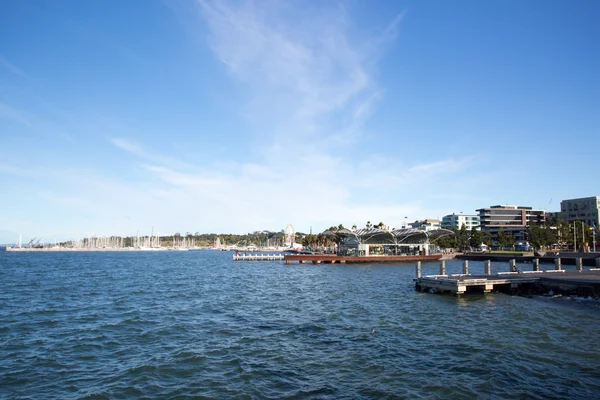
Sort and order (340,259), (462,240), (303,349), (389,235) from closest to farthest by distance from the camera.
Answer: (303,349) → (340,259) → (389,235) → (462,240)

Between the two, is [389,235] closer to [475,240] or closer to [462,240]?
[475,240]

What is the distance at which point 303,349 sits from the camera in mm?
20562

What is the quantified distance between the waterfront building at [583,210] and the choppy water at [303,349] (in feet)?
484

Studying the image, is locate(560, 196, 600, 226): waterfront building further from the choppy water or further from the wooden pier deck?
the choppy water

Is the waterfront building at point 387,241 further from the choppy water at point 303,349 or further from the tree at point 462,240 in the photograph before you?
the choppy water at point 303,349

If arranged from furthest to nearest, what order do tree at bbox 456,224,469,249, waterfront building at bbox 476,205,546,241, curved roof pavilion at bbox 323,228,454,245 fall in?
waterfront building at bbox 476,205,546,241, tree at bbox 456,224,469,249, curved roof pavilion at bbox 323,228,454,245

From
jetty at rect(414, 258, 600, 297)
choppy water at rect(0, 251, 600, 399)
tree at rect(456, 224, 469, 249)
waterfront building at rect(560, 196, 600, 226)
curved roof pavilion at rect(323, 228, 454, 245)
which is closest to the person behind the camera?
choppy water at rect(0, 251, 600, 399)

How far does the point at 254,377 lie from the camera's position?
54.6 ft

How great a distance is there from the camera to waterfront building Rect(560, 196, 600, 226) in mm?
151050

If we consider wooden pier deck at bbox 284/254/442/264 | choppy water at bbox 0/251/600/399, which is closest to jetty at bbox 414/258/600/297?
choppy water at bbox 0/251/600/399

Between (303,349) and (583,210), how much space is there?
177 m

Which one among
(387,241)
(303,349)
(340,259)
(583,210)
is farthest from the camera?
(583,210)

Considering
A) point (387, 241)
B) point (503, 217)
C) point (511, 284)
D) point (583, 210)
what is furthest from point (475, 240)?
point (511, 284)

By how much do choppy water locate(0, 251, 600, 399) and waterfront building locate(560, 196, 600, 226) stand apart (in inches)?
5806
